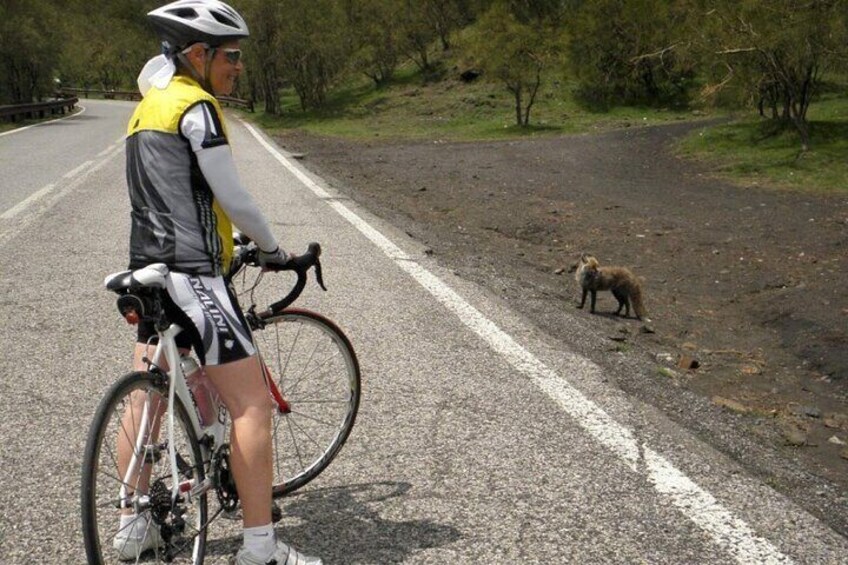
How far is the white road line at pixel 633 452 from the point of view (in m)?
3.16

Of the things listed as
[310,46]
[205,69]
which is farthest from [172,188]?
[310,46]

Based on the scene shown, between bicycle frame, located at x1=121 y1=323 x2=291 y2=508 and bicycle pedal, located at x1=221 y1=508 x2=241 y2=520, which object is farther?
bicycle pedal, located at x1=221 y1=508 x2=241 y2=520

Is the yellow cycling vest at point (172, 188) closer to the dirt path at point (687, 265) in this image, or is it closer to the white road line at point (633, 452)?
the white road line at point (633, 452)

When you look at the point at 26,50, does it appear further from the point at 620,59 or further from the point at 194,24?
the point at 194,24

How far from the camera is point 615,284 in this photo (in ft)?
26.9

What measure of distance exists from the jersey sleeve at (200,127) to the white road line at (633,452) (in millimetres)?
2276

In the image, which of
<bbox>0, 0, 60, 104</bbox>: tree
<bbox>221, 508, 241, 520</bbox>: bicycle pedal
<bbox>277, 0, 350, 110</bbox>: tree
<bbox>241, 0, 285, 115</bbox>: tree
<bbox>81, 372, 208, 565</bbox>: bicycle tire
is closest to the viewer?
<bbox>81, 372, 208, 565</bbox>: bicycle tire

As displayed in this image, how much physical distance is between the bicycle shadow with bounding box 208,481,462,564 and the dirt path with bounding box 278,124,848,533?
1616mm

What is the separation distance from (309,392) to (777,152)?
1739 centimetres

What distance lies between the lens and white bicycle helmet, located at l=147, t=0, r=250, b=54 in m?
2.68

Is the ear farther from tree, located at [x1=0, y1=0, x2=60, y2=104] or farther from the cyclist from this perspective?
tree, located at [x1=0, y1=0, x2=60, y2=104]

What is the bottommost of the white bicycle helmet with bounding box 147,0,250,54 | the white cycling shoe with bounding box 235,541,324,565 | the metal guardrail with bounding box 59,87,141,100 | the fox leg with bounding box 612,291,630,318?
the fox leg with bounding box 612,291,630,318

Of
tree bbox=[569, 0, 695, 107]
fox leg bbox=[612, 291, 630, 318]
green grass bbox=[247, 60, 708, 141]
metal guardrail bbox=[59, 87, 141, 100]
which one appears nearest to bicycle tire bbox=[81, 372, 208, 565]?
fox leg bbox=[612, 291, 630, 318]

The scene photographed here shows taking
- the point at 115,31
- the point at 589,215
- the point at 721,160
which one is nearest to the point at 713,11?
the point at 721,160
